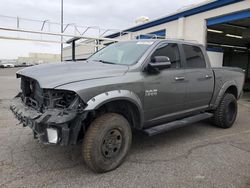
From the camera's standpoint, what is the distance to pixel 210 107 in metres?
5.22

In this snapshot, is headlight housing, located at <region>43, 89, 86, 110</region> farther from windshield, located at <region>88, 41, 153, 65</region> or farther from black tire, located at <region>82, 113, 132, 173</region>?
windshield, located at <region>88, 41, 153, 65</region>

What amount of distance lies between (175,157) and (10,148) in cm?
289

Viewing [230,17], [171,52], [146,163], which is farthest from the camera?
[230,17]

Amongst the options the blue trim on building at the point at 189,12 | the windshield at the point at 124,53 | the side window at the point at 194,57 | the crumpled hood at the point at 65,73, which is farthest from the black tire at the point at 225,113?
the blue trim on building at the point at 189,12

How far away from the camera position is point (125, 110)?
3613mm

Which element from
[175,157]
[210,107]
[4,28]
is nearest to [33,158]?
[175,157]

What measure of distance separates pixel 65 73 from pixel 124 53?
1.45m

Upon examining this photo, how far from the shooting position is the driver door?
373 cm

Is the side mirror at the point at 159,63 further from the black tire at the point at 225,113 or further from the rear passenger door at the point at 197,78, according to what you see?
the black tire at the point at 225,113

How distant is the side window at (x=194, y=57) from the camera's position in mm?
4672

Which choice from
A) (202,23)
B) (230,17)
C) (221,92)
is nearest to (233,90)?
(221,92)

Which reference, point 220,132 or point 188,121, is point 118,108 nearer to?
point 188,121

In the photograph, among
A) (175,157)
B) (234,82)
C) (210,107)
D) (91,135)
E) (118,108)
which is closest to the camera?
(91,135)

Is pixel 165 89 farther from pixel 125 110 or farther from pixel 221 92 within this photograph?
pixel 221 92
